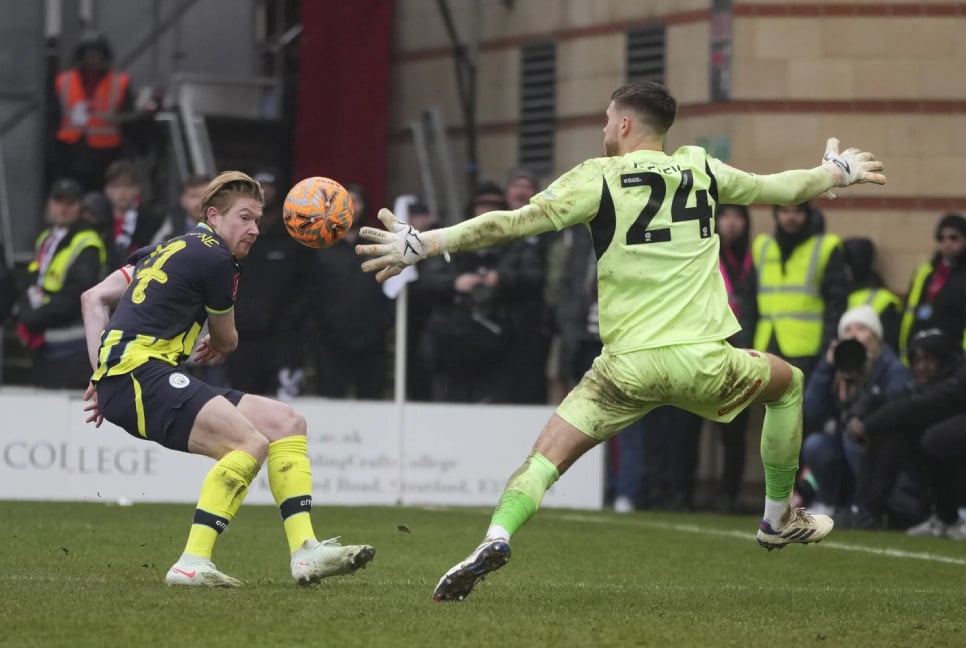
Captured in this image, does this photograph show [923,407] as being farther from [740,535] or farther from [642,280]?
[642,280]

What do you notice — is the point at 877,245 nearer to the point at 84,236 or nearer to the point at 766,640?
the point at 84,236

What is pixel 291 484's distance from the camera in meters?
Result: 8.58

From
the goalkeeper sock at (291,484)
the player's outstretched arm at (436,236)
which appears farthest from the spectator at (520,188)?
the player's outstretched arm at (436,236)

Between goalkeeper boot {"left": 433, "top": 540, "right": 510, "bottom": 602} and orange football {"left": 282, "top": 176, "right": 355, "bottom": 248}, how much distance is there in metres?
2.13

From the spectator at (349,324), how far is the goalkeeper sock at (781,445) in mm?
7130

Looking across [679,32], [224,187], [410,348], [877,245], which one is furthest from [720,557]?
[679,32]

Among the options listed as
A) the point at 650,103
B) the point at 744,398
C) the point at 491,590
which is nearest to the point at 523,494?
the point at 491,590

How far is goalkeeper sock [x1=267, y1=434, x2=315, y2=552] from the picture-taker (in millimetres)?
8555

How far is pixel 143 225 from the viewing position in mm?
16047

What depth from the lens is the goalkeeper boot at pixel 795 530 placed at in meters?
9.05

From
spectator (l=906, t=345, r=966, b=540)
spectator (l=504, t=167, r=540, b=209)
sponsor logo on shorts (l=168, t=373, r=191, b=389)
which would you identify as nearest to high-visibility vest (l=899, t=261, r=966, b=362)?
spectator (l=906, t=345, r=966, b=540)

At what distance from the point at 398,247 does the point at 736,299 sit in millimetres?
7799

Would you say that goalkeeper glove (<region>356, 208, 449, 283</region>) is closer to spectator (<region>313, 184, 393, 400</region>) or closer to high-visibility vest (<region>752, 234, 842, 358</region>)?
high-visibility vest (<region>752, 234, 842, 358</region>)

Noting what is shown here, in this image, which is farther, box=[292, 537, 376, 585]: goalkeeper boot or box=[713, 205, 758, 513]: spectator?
box=[713, 205, 758, 513]: spectator
